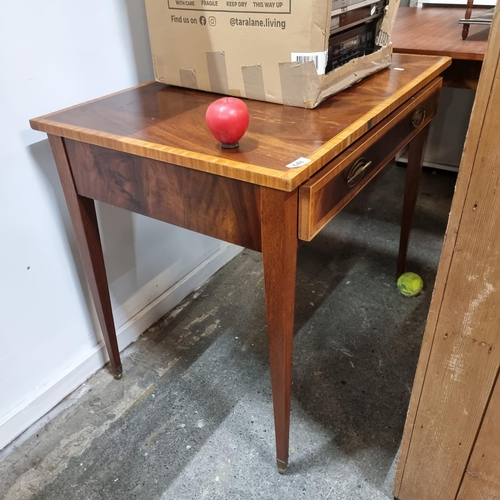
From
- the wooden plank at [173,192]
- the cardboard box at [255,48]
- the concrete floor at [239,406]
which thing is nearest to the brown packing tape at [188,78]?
the cardboard box at [255,48]

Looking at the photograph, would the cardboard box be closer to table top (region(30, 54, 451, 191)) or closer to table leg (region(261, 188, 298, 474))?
table top (region(30, 54, 451, 191))

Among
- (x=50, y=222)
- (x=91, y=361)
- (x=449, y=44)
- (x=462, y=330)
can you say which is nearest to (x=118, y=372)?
(x=91, y=361)

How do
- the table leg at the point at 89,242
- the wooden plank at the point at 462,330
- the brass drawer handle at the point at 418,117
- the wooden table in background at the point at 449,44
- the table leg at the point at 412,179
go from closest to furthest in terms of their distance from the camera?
the wooden plank at the point at 462,330
the table leg at the point at 89,242
the brass drawer handle at the point at 418,117
the wooden table in background at the point at 449,44
the table leg at the point at 412,179

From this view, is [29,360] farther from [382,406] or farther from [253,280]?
[382,406]

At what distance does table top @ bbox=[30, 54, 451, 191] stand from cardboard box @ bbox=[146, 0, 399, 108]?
0.09 ft

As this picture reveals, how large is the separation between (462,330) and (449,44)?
2.89 ft

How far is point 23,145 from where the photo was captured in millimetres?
929

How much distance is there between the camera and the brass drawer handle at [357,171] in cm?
77

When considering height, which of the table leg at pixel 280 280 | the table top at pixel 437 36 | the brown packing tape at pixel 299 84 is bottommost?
the table leg at pixel 280 280

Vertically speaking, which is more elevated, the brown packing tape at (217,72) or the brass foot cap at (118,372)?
the brown packing tape at (217,72)

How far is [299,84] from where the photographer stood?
2.68 ft

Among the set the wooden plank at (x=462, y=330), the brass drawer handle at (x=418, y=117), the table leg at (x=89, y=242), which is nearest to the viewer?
the wooden plank at (x=462, y=330)

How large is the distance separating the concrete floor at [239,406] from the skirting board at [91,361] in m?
0.02

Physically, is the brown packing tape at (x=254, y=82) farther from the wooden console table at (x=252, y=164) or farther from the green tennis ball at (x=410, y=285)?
the green tennis ball at (x=410, y=285)
